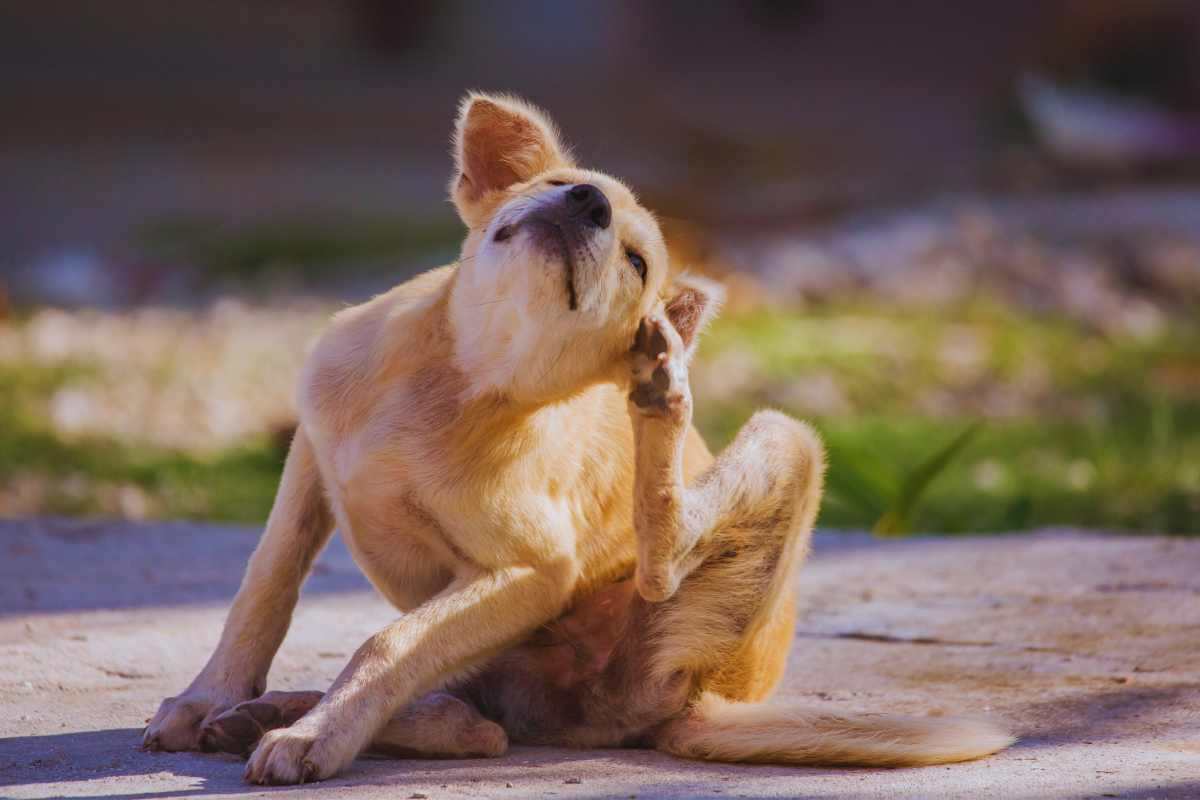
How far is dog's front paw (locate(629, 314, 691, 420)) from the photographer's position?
3.18 meters

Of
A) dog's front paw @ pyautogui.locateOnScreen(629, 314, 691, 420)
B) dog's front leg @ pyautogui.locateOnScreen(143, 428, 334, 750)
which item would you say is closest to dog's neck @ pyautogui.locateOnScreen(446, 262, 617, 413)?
dog's front paw @ pyautogui.locateOnScreen(629, 314, 691, 420)


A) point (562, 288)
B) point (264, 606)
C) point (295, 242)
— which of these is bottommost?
point (264, 606)

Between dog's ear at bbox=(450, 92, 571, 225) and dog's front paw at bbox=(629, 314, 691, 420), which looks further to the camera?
dog's ear at bbox=(450, 92, 571, 225)

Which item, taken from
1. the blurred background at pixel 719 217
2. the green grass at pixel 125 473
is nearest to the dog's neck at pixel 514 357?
the blurred background at pixel 719 217

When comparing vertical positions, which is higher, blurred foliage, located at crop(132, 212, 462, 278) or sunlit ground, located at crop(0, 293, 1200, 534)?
blurred foliage, located at crop(132, 212, 462, 278)

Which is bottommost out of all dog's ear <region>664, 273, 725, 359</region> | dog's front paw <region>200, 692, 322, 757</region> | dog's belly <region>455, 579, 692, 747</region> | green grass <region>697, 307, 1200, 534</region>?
green grass <region>697, 307, 1200, 534</region>

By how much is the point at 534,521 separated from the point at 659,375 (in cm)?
38

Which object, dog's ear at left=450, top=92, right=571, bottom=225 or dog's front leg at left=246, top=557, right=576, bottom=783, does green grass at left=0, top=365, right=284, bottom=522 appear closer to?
dog's ear at left=450, top=92, right=571, bottom=225

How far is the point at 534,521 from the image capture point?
10.7ft

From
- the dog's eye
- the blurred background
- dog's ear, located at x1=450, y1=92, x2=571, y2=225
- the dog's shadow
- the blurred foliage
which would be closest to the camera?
the dog's shadow

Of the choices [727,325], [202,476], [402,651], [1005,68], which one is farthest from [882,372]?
[1005,68]

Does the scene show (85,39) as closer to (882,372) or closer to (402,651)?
(882,372)

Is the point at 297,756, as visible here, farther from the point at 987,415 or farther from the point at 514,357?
the point at 987,415

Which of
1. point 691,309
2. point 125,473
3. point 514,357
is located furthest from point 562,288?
point 125,473
